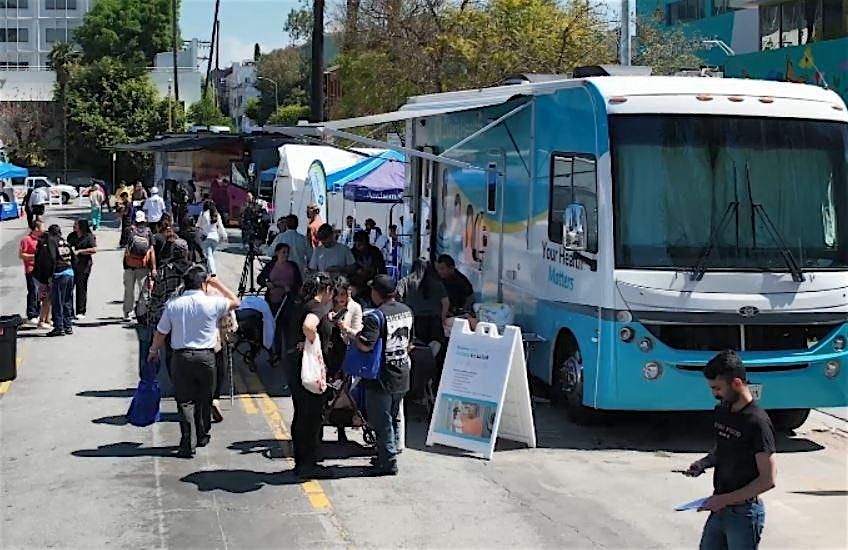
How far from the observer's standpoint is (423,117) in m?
15.9

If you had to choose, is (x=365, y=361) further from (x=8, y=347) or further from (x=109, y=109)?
(x=109, y=109)

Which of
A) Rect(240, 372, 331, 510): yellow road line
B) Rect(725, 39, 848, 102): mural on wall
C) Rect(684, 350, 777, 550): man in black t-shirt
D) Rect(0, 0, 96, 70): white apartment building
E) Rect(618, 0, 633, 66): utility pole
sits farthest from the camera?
Rect(0, 0, 96, 70): white apartment building

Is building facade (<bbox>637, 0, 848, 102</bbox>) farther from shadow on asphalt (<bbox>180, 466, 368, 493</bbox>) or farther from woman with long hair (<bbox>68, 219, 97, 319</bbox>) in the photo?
shadow on asphalt (<bbox>180, 466, 368, 493</bbox>)

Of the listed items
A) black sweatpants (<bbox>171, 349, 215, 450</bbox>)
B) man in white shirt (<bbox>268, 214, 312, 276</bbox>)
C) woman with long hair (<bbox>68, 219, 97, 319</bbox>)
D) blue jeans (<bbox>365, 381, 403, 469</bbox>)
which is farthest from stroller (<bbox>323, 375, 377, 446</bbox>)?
woman with long hair (<bbox>68, 219, 97, 319</bbox>)

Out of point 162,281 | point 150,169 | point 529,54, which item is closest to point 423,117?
point 162,281

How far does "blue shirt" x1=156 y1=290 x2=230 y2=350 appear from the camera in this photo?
10.4 metres

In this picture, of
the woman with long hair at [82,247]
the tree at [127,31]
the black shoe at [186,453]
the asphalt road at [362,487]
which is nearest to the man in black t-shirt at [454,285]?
the asphalt road at [362,487]

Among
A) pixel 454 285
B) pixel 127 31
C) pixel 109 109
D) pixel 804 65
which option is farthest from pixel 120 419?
pixel 127 31

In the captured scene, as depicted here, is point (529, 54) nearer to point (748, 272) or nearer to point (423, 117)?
point (423, 117)

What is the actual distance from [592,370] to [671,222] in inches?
60.6

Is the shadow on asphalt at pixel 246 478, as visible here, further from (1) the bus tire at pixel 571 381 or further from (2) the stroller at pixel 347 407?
(1) the bus tire at pixel 571 381

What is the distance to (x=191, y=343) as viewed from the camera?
1043 centimetres

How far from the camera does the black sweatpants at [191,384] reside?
10.4 meters

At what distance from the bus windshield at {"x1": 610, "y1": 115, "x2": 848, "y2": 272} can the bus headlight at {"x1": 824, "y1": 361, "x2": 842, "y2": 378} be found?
2.95ft
